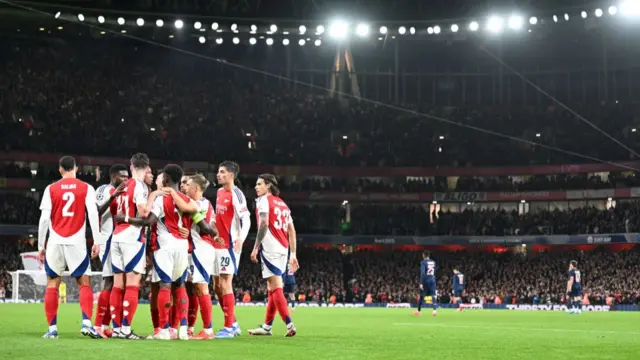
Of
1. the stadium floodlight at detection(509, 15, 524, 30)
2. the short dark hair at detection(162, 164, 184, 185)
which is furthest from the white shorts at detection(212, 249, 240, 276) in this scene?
the stadium floodlight at detection(509, 15, 524, 30)

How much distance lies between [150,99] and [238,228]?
170 feet

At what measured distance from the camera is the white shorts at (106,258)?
15.2 metres

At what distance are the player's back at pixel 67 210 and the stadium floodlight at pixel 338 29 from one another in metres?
41.5

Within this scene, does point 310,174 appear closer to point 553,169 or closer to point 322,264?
point 322,264

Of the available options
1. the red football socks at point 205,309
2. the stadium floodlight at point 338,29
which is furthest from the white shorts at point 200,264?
the stadium floodlight at point 338,29

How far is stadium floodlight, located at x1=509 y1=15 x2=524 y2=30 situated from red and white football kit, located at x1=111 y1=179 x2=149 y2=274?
4171 cm

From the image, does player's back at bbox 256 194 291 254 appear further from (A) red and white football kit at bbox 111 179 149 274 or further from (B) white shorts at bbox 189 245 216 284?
(A) red and white football kit at bbox 111 179 149 274

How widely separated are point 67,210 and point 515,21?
138ft

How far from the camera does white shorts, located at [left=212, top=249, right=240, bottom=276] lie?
1538cm

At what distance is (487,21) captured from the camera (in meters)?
53.8

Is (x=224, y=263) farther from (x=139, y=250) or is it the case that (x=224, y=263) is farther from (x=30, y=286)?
(x=30, y=286)

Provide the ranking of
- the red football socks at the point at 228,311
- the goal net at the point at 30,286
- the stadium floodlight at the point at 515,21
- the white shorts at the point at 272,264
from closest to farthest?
the red football socks at the point at 228,311 → the white shorts at the point at 272,264 → the goal net at the point at 30,286 → the stadium floodlight at the point at 515,21

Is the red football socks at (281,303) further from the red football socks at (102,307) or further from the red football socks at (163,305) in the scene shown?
the red football socks at (102,307)

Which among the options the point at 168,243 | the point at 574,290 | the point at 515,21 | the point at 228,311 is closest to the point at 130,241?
the point at 168,243
